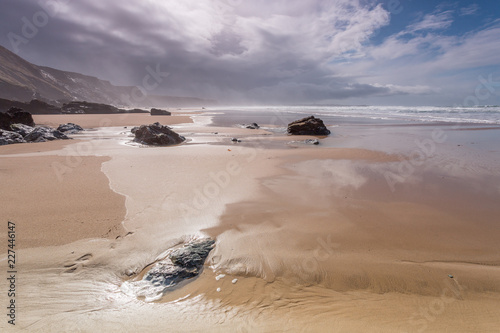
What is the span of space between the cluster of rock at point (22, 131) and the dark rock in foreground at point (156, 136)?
19.2 ft

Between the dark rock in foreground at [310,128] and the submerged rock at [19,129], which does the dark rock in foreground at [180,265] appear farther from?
the submerged rock at [19,129]

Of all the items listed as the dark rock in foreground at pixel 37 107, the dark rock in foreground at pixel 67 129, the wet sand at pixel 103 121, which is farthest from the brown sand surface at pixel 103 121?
the dark rock in foreground at pixel 37 107

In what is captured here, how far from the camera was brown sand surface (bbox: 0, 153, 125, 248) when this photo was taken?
376 cm

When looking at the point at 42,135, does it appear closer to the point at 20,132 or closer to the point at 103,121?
the point at 20,132

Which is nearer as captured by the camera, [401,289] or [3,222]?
[401,289]

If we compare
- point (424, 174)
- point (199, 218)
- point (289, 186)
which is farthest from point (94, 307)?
point (424, 174)

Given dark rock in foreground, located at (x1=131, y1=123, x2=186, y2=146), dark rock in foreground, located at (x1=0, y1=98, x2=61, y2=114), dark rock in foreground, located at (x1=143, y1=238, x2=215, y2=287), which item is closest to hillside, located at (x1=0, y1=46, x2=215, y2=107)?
dark rock in foreground, located at (x1=0, y1=98, x2=61, y2=114)

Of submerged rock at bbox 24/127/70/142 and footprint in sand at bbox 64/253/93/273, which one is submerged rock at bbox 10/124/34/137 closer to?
submerged rock at bbox 24/127/70/142

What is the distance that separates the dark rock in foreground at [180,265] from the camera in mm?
2939

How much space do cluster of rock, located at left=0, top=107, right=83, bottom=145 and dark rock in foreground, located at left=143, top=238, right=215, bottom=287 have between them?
50.7ft

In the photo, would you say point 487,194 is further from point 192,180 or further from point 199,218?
point 192,180

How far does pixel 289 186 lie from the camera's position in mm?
6430

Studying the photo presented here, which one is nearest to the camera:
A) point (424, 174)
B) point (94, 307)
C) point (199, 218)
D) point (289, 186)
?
point (94, 307)

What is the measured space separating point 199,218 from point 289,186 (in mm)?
2938
